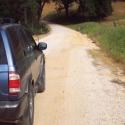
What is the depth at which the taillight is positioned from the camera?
671cm

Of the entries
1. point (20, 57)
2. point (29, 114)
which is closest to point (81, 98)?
point (29, 114)

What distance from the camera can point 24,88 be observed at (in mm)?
7074

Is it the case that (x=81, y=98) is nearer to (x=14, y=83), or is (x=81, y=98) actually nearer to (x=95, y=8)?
(x=14, y=83)

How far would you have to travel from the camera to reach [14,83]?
6.74 m

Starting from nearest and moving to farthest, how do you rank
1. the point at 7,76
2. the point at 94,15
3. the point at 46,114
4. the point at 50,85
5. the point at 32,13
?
the point at 7,76 → the point at 46,114 → the point at 50,85 → the point at 32,13 → the point at 94,15

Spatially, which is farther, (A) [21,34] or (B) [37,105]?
(B) [37,105]

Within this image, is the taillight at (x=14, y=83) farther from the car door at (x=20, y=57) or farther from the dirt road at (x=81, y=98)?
the dirt road at (x=81, y=98)

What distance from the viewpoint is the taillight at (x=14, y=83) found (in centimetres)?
671

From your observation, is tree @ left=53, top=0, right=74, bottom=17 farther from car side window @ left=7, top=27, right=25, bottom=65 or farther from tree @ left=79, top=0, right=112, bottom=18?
car side window @ left=7, top=27, right=25, bottom=65

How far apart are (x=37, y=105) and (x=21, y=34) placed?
6.77 ft

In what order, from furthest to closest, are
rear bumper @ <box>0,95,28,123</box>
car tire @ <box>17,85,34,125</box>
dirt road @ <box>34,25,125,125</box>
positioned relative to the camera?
dirt road @ <box>34,25,125,125</box>
car tire @ <box>17,85,34,125</box>
rear bumper @ <box>0,95,28,123</box>

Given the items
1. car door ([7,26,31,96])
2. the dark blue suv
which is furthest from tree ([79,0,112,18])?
the dark blue suv

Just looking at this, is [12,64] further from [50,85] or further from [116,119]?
[50,85]

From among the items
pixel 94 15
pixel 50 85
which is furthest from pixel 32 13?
pixel 50 85
